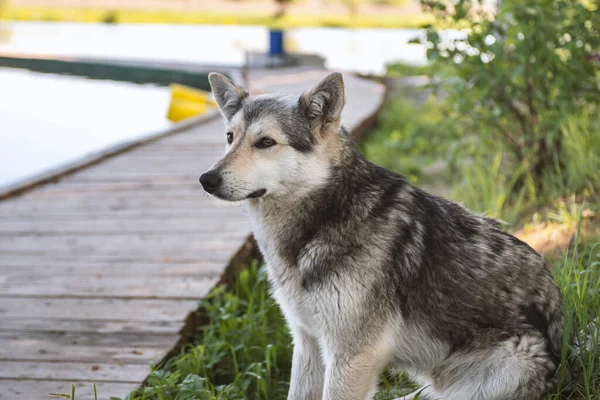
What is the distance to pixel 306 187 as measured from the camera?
103 inches

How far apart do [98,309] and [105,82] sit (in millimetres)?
15423

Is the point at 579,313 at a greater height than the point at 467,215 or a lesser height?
lesser

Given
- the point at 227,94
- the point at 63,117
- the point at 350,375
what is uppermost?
the point at 227,94

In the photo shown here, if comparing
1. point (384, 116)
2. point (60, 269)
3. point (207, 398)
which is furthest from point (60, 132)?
point (207, 398)

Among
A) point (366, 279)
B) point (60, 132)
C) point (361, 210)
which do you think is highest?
point (361, 210)

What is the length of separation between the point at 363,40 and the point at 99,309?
68.4ft

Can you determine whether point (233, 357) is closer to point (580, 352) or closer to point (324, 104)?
point (324, 104)

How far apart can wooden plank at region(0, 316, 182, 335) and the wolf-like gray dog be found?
106cm

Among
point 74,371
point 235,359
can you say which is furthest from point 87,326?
point 235,359

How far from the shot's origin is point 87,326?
3564mm

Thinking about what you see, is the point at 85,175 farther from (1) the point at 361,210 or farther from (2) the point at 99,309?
(1) the point at 361,210

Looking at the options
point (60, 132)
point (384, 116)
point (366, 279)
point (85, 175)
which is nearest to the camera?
point (366, 279)

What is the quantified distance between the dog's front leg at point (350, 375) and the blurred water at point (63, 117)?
722 cm

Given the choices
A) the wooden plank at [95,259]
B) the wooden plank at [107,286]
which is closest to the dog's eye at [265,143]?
the wooden plank at [107,286]
